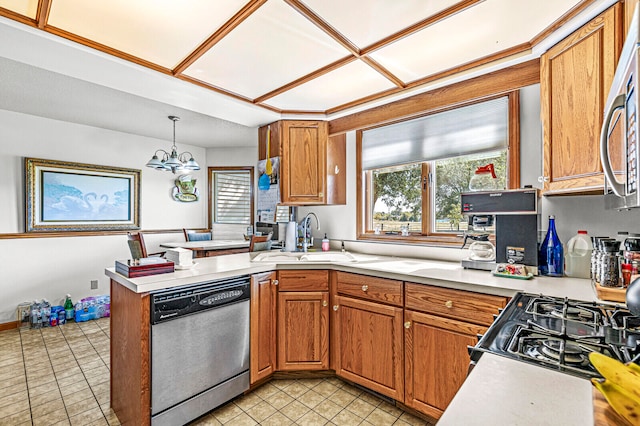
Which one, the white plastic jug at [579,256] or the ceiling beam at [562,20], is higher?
the ceiling beam at [562,20]

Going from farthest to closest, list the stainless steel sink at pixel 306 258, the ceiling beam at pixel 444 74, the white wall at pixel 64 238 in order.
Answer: the white wall at pixel 64 238 → the stainless steel sink at pixel 306 258 → the ceiling beam at pixel 444 74

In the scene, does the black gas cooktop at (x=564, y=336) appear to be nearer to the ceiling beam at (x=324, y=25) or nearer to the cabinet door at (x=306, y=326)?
the cabinet door at (x=306, y=326)

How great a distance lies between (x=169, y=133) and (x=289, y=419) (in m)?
4.07

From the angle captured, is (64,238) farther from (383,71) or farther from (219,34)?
(383,71)

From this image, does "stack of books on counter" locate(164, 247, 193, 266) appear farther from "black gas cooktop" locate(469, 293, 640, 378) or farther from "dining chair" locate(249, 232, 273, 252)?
"black gas cooktop" locate(469, 293, 640, 378)

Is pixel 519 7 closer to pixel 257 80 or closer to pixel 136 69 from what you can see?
pixel 257 80

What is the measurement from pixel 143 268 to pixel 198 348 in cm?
57

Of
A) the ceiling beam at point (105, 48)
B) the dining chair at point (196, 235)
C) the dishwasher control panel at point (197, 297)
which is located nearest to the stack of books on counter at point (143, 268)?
the dishwasher control panel at point (197, 297)

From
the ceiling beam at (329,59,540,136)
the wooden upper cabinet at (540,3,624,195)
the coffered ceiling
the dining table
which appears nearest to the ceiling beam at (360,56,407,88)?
the coffered ceiling

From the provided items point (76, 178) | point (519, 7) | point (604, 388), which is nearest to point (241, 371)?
point (604, 388)

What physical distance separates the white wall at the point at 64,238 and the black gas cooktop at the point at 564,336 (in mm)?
4744

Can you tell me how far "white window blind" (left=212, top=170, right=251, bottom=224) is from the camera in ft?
17.8

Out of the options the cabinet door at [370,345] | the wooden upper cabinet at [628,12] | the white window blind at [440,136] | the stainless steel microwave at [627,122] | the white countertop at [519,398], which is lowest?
the cabinet door at [370,345]

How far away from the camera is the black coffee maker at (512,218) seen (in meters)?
1.78
